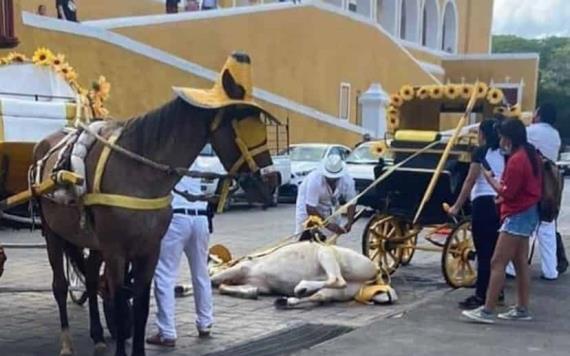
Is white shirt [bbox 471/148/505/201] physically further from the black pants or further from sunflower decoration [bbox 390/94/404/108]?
sunflower decoration [bbox 390/94/404/108]

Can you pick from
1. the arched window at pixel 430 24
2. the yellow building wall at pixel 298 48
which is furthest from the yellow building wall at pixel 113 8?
the arched window at pixel 430 24

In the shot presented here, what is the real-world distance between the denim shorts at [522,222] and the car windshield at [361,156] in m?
13.3

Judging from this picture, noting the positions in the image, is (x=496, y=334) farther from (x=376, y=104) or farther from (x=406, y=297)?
(x=376, y=104)

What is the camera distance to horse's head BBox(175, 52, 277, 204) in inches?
267

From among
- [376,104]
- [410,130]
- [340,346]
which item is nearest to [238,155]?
[340,346]

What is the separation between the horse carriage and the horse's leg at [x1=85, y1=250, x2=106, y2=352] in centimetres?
452

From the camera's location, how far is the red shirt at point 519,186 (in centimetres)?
908

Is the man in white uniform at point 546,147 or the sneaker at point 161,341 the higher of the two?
the man in white uniform at point 546,147

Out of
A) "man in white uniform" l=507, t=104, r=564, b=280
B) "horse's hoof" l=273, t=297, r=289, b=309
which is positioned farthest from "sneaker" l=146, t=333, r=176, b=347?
"man in white uniform" l=507, t=104, r=564, b=280

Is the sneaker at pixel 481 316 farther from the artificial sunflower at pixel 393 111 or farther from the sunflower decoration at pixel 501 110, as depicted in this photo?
the artificial sunflower at pixel 393 111

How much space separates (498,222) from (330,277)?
1852 mm

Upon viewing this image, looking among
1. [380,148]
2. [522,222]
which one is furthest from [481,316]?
[380,148]

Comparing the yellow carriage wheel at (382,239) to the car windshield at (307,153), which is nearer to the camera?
the yellow carriage wheel at (382,239)

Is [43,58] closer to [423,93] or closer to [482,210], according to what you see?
[482,210]
